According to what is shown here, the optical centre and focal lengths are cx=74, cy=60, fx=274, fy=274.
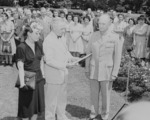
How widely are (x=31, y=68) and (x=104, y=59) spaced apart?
4.46 ft

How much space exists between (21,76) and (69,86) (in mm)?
3567

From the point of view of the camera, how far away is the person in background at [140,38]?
31.8 feet

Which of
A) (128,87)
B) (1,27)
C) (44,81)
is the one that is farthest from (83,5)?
(44,81)

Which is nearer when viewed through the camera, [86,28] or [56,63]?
[56,63]

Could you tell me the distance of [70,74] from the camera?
8922 mm

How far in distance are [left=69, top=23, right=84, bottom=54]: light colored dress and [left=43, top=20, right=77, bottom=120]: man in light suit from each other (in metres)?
4.93

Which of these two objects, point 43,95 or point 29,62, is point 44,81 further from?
point 29,62

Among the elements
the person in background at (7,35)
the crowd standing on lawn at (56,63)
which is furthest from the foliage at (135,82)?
the person in background at (7,35)

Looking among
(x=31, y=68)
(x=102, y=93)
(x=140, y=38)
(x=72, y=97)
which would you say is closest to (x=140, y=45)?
(x=140, y=38)

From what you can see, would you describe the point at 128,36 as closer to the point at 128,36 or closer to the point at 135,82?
the point at 128,36

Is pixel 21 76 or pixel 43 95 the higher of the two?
pixel 21 76

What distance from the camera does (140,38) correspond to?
32.4 feet

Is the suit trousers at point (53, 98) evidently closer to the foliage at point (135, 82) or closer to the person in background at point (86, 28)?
the foliage at point (135, 82)

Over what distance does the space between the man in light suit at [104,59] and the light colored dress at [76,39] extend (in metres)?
4.78
